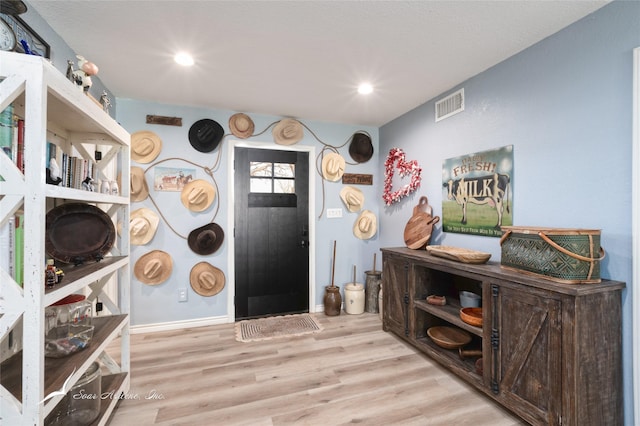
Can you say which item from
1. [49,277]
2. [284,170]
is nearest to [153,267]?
[284,170]

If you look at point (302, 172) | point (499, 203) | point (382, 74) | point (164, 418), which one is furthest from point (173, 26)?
point (499, 203)

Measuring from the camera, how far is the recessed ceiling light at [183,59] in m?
2.09

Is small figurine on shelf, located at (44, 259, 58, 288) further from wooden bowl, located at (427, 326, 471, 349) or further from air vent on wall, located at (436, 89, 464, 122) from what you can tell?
air vent on wall, located at (436, 89, 464, 122)

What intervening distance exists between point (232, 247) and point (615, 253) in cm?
312

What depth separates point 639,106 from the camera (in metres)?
1.44

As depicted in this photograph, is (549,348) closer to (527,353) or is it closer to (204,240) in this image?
(527,353)

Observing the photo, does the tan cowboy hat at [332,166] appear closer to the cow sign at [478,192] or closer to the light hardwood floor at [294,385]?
the cow sign at [478,192]

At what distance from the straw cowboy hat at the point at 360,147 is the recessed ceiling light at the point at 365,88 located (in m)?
0.99

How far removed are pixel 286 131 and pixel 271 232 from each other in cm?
123

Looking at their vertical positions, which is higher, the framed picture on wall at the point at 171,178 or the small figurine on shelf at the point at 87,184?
the framed picture on wall at the point at 171,178

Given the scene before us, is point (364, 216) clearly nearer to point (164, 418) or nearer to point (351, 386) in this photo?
point (351, 386)

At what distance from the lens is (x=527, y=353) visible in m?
1.61

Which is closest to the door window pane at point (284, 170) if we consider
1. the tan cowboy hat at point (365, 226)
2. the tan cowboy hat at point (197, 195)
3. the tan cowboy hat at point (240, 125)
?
the tan cowboy hat at point (240, 125)

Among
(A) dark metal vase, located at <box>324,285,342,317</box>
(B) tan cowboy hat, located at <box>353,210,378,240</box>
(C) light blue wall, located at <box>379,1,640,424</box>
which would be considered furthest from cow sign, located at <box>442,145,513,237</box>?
(A) dark metal vase, located at <box>324,285,342,317</box>
